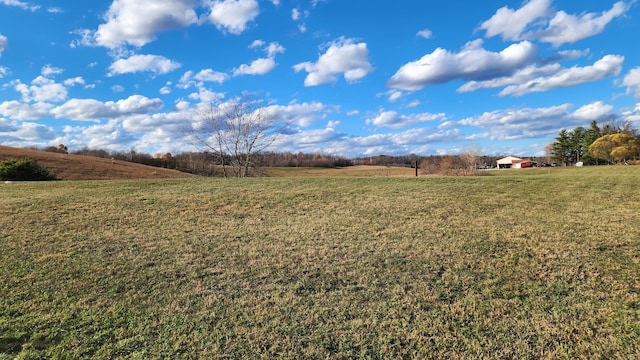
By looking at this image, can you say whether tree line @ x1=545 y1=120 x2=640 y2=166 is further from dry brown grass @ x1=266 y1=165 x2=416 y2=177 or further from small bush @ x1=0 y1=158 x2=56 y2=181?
small bush @ x1=0 y1=158 x2=56 y2=181

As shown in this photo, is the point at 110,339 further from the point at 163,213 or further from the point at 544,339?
the point at 163,213

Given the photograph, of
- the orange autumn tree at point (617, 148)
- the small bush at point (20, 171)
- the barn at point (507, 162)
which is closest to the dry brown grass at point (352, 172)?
the small bush at point (20, 171)

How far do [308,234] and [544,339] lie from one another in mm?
4333

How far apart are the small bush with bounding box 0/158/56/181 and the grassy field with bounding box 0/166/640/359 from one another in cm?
1192

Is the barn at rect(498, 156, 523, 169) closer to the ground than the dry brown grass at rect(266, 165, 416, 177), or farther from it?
farther from it

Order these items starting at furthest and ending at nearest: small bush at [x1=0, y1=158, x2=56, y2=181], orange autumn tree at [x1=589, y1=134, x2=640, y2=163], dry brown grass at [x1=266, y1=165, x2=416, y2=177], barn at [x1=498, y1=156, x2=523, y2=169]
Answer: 1. barn at [x1=498, y1=156, x2=523, y2=169]
2. orange autumn tree at [x1=589, y1=134, x2=640, y2=163]
3. dry brown grass at [x1=266, y1=165, x2=416, y2=177]
4. small bush at [x1=0, y1=158, x2=56, y2=181]

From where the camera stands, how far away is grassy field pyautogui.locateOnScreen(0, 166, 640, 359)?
3193mm

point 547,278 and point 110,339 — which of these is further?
Result: point 547,278

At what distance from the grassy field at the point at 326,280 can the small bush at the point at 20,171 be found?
1192 centimetres

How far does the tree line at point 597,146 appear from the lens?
49.9 metres

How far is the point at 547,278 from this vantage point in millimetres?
4457

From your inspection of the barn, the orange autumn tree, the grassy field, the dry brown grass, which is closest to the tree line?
the orange autumn tree

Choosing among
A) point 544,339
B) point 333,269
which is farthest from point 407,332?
point 333,269

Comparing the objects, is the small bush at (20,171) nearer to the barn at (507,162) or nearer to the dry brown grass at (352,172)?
the dry brown grass at (352,172)
